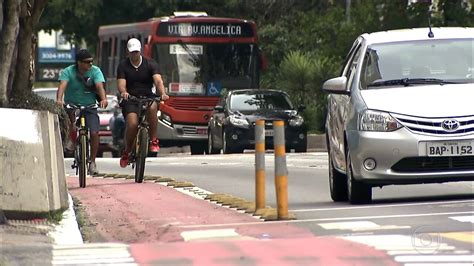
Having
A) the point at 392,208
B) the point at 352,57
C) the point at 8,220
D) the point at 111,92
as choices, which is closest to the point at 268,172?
the point at 352,57

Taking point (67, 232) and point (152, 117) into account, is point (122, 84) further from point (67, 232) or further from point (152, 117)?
point (67, 232)

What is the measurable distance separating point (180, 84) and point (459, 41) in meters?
22.6

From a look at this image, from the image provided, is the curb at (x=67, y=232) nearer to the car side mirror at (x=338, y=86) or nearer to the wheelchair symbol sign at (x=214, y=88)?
the car side mirror at (x=338, y=86)

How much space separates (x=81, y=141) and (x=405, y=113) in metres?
5.65

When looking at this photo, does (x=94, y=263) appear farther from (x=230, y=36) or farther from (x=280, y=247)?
(x=230, y=36)

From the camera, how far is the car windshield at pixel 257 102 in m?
33.4

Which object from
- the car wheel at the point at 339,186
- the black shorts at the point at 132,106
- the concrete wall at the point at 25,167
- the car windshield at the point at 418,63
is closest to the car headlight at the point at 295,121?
the black shorts at the point at 132,106

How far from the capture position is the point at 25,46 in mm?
21297

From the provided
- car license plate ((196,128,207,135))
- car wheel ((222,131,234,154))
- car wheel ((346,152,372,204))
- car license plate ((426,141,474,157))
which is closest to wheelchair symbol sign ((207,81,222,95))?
car license plate ((196,128,207,135))

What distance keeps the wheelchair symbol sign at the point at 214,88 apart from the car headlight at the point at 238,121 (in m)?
5.15

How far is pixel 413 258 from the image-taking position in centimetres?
981

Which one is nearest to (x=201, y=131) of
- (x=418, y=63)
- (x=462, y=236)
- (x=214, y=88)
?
(x=214, y=88)

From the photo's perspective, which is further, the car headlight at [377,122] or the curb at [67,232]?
the car headlight at [377,122]

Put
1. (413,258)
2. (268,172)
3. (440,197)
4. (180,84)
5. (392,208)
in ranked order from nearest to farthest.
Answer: (413,258) < (392,208) < (440,197) < (268,172) < (180,84)
